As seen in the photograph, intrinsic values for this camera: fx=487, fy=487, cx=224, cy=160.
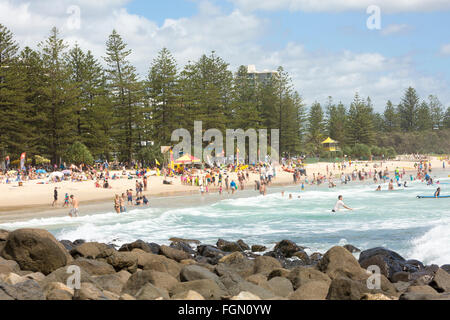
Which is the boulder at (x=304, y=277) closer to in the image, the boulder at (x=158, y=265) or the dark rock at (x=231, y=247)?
the boulder at (x=158, y=265)

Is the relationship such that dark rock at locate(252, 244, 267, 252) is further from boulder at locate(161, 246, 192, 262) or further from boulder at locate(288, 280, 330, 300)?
boulder at locate(288, 280, 330, 300)

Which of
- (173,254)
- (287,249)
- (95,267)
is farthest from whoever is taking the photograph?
(287,249)

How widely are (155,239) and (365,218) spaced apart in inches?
345

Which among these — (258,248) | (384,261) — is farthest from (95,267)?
(258,248)

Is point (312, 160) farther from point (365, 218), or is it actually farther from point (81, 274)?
point (81, 274)

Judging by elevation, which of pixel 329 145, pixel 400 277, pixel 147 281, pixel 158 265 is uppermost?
pixel 329 145

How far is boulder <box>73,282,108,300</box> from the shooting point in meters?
5.72

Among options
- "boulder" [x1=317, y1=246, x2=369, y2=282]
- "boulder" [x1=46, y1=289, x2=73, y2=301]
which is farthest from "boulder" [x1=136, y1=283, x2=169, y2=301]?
"boulder" [x1=317, y1=246, x2=369, y2=282]

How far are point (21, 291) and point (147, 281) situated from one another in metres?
1.63

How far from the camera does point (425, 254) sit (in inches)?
471

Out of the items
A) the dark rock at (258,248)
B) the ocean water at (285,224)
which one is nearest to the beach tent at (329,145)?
the ocean water at (285,224)

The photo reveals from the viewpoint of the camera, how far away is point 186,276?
729 centimetres

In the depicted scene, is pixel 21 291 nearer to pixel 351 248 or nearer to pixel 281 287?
pixel 281 287

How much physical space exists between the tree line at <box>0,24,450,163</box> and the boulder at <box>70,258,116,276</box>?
99.3 feet
